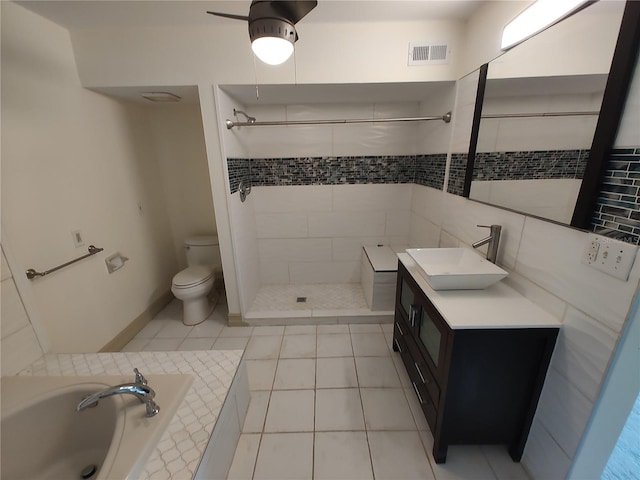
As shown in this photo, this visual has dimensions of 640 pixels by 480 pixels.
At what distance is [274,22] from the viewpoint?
1024 millimetres

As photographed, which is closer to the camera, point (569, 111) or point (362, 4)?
point (569, 111)

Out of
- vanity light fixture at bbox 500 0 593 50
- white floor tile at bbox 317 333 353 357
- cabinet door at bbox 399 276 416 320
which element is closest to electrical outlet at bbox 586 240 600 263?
cabinet door at bbox 399 276 416 320

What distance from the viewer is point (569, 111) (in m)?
1.03

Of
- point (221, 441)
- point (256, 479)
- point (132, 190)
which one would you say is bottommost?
point (256, 479)

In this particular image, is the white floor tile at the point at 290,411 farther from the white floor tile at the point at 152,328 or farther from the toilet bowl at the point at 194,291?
the white floor tile at the point at 152,328

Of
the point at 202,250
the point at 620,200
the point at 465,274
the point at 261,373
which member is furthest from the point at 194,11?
the point at 261,373

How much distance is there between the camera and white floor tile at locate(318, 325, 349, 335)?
2.27m

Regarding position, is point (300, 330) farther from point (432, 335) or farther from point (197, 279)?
point (432, 335)

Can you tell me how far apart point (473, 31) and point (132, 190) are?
9.27 feet

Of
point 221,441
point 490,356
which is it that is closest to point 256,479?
point 221,441

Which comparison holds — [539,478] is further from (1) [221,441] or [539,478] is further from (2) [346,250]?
(2) [346,250]

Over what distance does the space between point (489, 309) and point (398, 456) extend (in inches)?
34.5

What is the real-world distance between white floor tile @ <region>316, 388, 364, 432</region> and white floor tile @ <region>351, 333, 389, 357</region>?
1.17 ft

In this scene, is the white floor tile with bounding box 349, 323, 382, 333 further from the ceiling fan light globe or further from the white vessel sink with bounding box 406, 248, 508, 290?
the ceiling fan light globe
